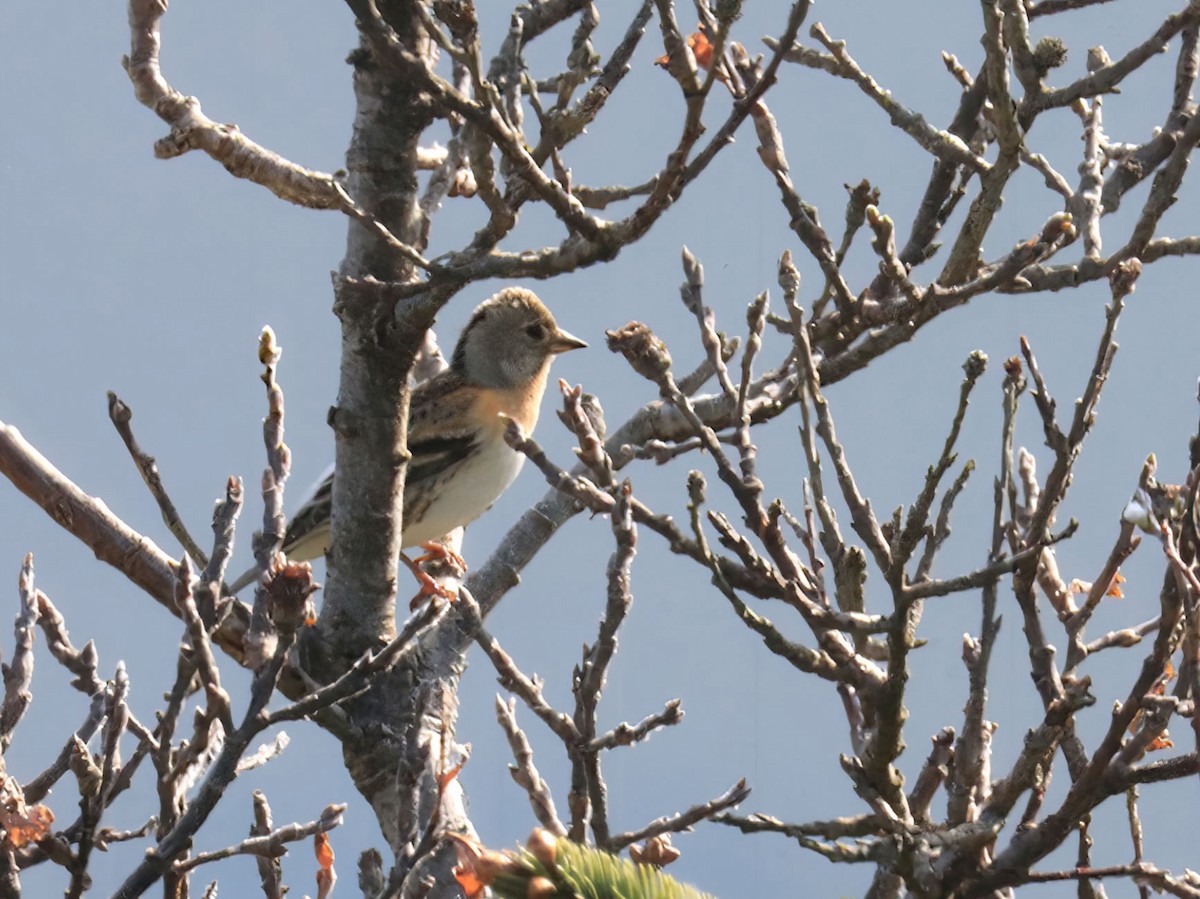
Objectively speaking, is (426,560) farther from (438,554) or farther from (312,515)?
(312,515)

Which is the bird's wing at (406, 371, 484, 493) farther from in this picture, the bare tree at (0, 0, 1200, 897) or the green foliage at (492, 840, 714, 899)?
the green foliage at (492, 840, 714, 899)

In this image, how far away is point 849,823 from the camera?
337 centimetres

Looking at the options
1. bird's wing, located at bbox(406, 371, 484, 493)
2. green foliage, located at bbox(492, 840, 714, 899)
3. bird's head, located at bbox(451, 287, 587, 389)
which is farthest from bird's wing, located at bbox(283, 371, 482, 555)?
green foliage, located at bbox(492, 840, 714, 899)

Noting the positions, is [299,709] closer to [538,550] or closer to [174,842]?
[174,842]

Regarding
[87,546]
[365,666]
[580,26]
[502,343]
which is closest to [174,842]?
[365,666]

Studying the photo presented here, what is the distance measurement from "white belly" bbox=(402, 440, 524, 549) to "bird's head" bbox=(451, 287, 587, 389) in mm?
881

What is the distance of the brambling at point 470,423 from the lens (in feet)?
23.3

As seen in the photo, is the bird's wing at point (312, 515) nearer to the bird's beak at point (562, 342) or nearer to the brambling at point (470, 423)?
the brambling at point (470, 423)

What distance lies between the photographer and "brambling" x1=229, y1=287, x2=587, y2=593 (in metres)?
7.11

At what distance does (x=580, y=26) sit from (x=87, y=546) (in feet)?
8.51

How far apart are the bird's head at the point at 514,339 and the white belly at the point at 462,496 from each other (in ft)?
2.89

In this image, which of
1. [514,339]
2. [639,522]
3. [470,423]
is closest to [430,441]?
[470,423]

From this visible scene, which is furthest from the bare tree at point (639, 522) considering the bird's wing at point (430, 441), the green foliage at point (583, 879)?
the bird's wing at point (430, 441)

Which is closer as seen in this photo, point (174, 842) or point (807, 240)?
point (174, 842)
